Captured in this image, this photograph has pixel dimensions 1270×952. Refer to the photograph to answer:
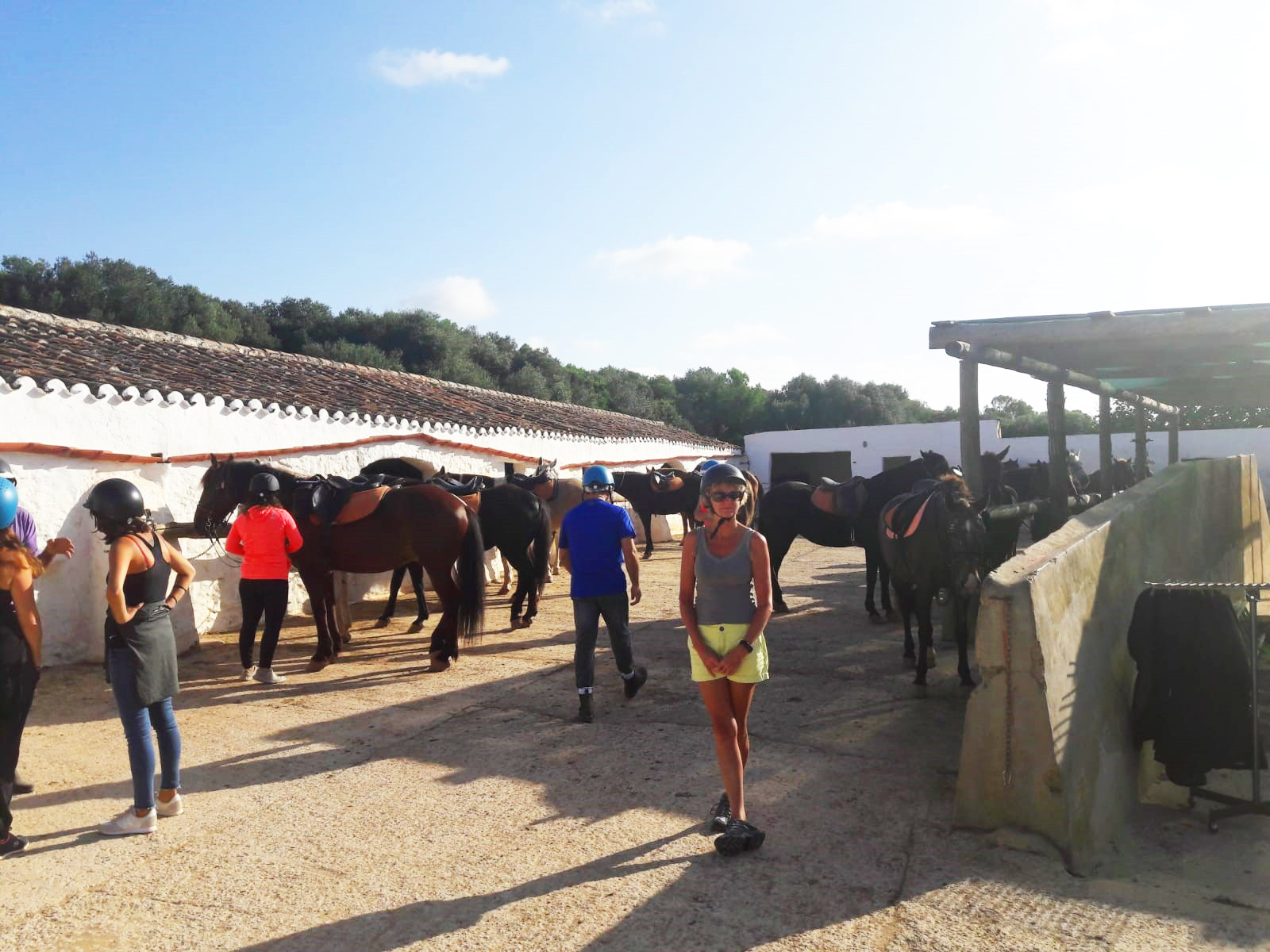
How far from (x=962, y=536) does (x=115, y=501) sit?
5121 millimetres

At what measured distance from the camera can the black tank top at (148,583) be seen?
3932 millimetres

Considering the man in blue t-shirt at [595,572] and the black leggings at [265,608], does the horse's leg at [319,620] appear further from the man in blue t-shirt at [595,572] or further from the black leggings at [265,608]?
the man in blue t-shirt at [595,572]

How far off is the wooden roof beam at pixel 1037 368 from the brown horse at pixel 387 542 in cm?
441

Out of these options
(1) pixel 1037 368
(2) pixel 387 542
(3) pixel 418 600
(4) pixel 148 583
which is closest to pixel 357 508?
(2) pixel 387 542

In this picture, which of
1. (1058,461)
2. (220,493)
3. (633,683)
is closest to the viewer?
(633,683)

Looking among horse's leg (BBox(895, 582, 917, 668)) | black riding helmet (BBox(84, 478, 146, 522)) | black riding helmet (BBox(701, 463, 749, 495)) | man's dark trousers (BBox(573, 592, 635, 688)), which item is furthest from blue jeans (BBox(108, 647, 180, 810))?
horse's leg (BBox(895, 582, 917, 668))

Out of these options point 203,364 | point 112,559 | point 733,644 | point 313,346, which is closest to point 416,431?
point 203,364

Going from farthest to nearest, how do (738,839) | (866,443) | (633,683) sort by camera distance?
(866,443) → (633,683) → (738,839)

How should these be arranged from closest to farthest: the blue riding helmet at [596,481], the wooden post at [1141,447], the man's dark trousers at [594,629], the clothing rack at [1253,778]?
the clothing rack at [1253,778]
the man's dark trousers at [594,629]
the blue riding helmet at [596,481]
the wooden post at [1141,447]

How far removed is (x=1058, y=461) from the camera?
892cm

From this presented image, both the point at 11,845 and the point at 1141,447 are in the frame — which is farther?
the point at 1141,447

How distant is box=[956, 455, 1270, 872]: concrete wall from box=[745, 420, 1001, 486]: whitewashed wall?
84.6 ft

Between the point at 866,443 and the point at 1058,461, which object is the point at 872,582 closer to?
the point at 1058,461

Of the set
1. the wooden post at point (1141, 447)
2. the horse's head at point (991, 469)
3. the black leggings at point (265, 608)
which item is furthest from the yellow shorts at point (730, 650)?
the wooden post at point (1141, 447)
